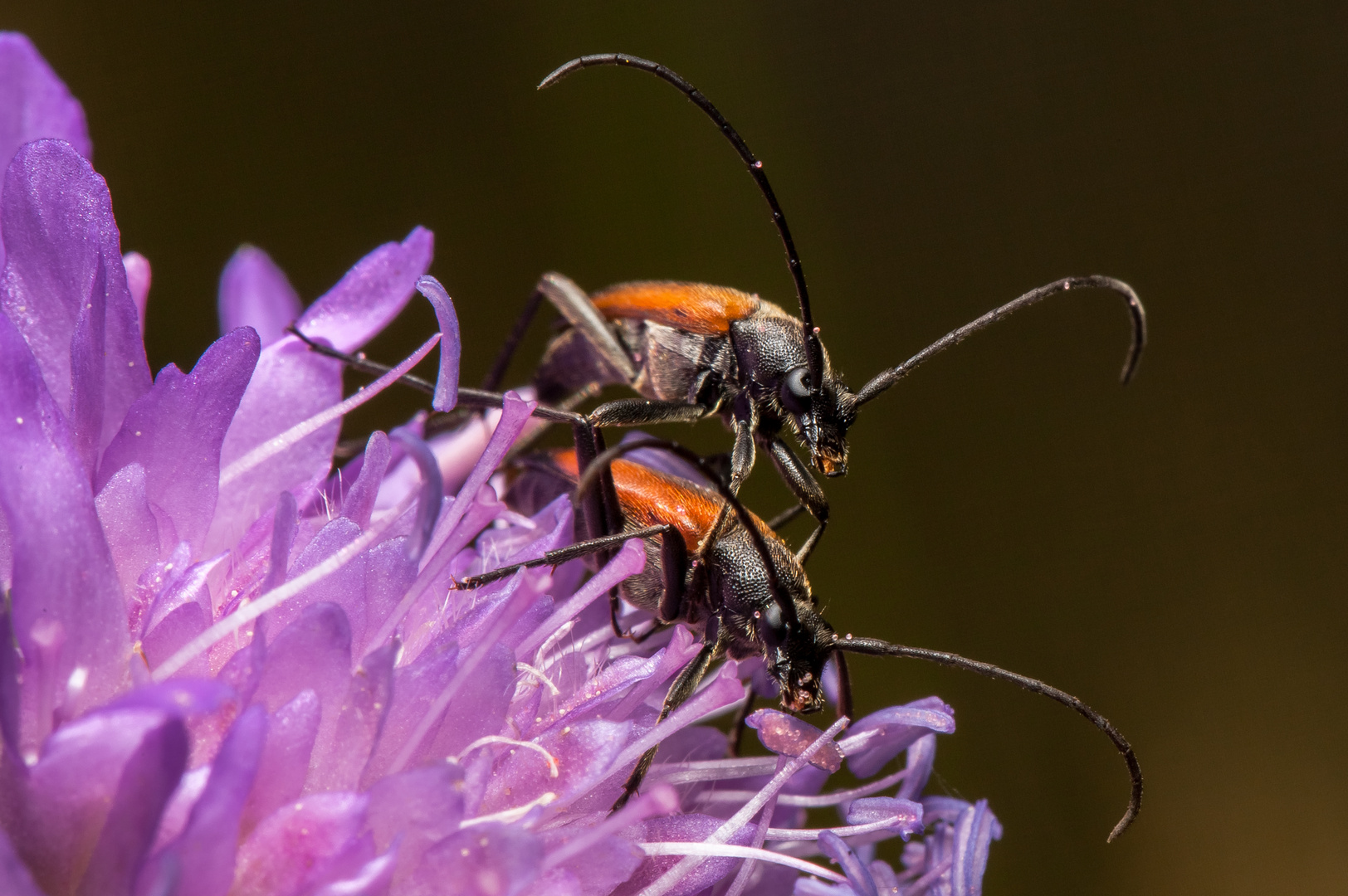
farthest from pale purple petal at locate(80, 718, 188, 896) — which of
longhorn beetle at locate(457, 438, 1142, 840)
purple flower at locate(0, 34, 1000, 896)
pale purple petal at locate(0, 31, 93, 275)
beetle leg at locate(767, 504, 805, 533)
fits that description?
beetle leg at locate(767, 504, 805, 533)

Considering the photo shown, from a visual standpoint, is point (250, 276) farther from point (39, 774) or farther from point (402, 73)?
point (402, 73)

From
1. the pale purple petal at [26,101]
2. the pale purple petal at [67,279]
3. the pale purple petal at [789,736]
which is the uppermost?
the pale purple petal at [26,101]

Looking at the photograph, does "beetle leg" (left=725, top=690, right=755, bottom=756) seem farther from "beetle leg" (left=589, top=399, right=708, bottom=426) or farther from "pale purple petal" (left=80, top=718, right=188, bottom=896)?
"pale purple petal" (left=80, top=718, right=188, bottom=896)

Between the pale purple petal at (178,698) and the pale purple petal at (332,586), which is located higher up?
the pale purple petal at (178,698)

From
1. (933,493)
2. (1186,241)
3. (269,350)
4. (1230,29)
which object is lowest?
(933,493)

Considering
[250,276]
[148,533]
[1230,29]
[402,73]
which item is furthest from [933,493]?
[148,533]

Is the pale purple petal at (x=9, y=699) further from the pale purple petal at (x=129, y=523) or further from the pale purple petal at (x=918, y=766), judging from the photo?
the pale purple petal at (x=918, y=766)

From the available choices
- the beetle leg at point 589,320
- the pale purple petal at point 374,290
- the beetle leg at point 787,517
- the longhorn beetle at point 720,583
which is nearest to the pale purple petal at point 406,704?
the longhorn beetle at point 720,583

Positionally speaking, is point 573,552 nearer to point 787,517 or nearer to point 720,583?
point 720,583

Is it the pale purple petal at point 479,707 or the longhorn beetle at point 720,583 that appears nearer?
the pale purple petal at point 479,707
